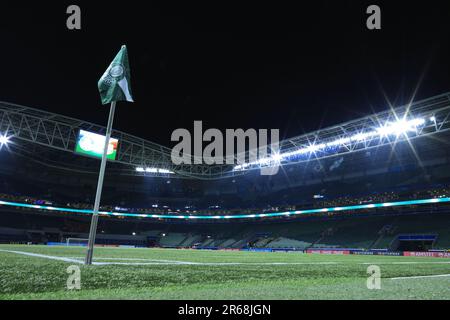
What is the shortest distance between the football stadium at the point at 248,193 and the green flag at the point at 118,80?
12137mm

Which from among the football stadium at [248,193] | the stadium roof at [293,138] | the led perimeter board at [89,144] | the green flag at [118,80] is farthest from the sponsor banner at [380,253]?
the green flag at [118,80]

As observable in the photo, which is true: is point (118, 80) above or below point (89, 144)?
below

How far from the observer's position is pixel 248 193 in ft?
204

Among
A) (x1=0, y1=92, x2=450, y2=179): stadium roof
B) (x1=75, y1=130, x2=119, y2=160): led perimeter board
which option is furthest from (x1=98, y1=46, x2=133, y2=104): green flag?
(x1=0, y1=92, x2=450, y2=179): stadium roof

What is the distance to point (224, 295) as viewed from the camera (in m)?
2.94

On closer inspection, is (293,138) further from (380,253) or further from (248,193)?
(248,193)

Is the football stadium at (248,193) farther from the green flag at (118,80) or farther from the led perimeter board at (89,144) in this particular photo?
the green flag at (118,80)

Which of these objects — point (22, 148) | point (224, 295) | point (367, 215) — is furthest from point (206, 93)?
point (22, 148)

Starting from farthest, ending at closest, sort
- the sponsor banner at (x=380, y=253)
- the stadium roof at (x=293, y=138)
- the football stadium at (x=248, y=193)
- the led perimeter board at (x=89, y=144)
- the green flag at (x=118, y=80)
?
the sponsor banner at (x=380, y=253), the football stadium at (x=248, y=193), the stadium roof at (x=293, y=138), the led perimeter board at (x=89, y=144), the green flag at (x=118, y=80)

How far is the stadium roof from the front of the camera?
26375mm

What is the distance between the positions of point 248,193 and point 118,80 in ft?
186

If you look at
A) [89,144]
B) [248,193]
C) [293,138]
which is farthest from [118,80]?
[248,193]

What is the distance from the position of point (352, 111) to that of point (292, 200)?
26.1 m

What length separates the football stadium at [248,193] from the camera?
28672 millimetres
